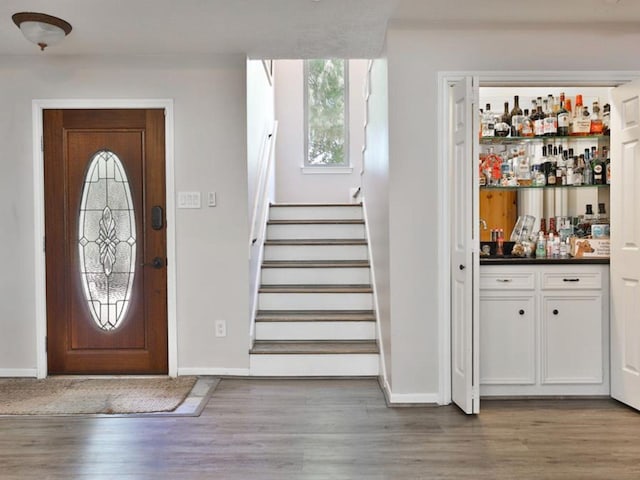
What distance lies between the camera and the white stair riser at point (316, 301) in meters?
4.06

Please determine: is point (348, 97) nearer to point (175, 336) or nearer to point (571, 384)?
point (175, 336)

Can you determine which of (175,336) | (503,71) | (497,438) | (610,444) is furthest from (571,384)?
(175,336)

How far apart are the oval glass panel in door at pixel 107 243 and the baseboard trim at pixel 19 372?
0.58 m

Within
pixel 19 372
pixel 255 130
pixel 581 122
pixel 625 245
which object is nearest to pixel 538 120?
pixel 581 122

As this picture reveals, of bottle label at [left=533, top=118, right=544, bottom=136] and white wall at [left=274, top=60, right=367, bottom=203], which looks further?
white wall at [left=274, top=60, right=367, bottom=203]

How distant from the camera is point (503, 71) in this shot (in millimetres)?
3068

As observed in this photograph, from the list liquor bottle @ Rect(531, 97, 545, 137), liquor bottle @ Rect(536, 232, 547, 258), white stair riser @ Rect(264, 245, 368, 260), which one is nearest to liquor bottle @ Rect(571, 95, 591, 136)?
liquor bottle @ Rect(531, 97, 545, 137)

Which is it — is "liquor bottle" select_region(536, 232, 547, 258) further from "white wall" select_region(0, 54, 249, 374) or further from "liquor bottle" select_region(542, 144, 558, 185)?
"white wall" select_region(0, 54, 249, 374)

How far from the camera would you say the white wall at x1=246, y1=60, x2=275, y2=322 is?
384 centimetres

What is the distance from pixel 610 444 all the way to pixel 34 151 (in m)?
4.10

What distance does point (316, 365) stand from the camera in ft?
11.9

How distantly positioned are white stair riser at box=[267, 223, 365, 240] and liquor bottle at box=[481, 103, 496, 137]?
1714 millimetres

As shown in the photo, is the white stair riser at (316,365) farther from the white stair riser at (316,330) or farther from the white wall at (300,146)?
the white wall at (300,146)

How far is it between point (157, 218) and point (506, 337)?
2.57 meters
